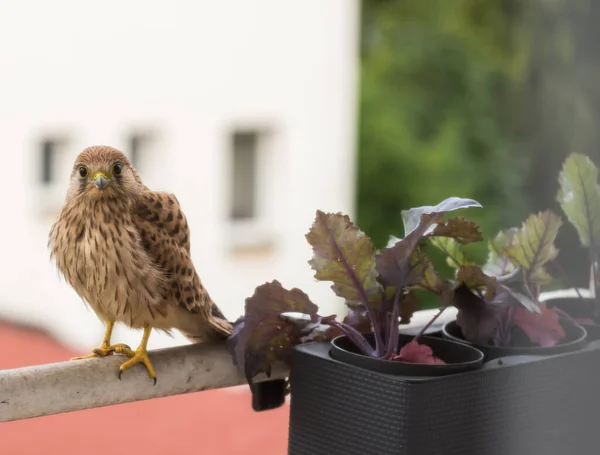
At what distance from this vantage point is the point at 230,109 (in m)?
6.20

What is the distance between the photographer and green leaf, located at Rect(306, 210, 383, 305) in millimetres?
1086

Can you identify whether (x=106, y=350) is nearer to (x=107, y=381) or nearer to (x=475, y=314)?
(x=107, y=381)

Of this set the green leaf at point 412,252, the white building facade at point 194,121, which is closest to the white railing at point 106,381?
the green leaf at point 412,252

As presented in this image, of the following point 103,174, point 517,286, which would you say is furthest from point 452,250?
point 103,174

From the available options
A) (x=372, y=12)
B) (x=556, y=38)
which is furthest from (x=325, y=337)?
(x=372, y=12)

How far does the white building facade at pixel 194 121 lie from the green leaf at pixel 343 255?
3.47 meters

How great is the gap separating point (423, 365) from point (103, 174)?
0.47 meters

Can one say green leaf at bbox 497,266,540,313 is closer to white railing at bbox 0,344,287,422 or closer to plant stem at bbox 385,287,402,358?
plant stem at bbox 385,287,402,358

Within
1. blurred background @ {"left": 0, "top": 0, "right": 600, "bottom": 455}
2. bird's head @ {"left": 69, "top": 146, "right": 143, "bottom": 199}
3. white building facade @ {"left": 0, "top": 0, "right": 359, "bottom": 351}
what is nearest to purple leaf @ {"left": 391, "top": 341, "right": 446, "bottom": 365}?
bird's head @ {"left": 69, "top": 146, "right": 143, "bottom": 199}

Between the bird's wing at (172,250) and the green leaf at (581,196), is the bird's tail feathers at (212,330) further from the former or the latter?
the green leaf at (581,196)

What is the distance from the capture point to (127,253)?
1232mm

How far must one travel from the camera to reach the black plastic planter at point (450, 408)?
1006 mm

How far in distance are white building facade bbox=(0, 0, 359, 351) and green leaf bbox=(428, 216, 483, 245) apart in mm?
3530

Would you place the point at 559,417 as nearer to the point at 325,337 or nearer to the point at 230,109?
the point at 325,337
